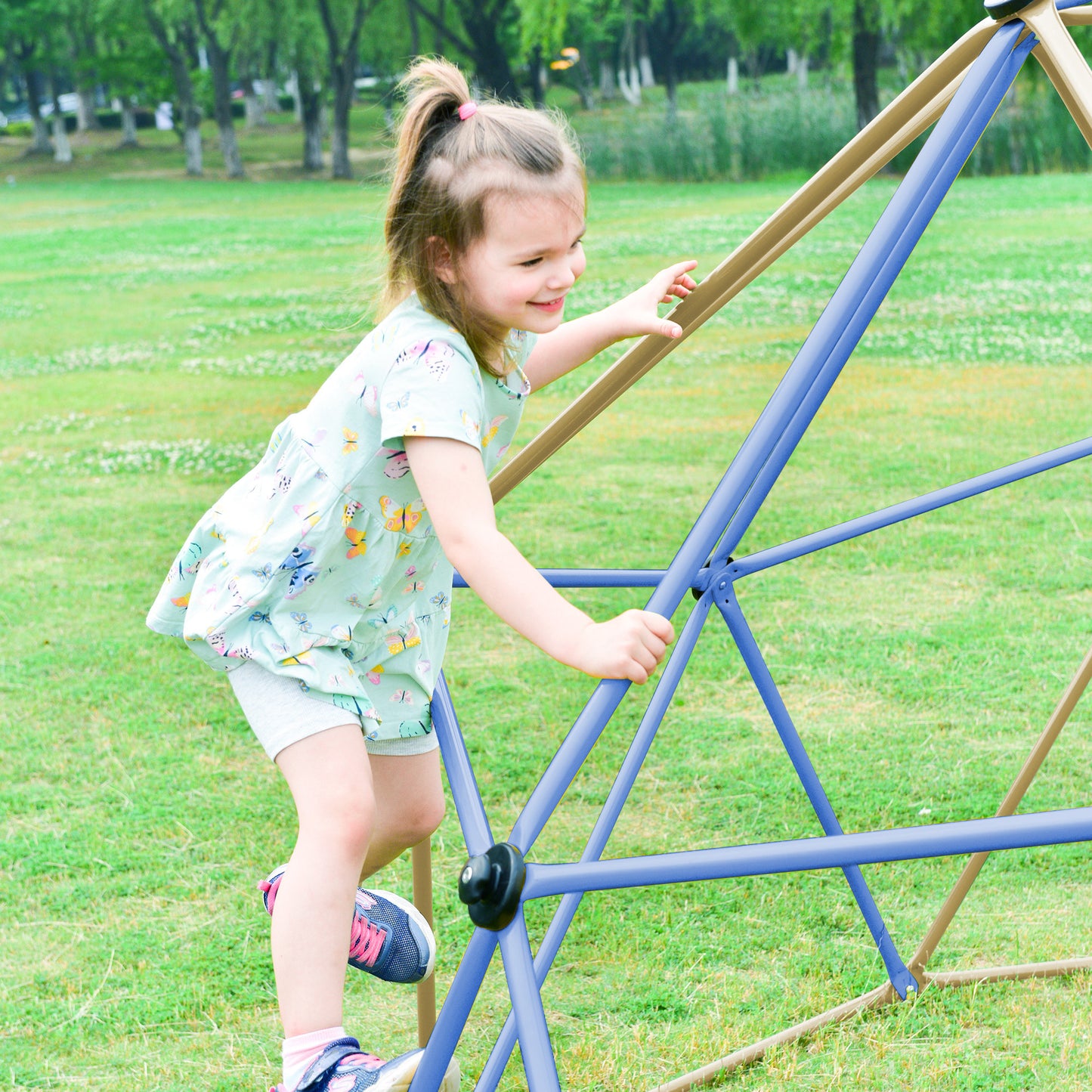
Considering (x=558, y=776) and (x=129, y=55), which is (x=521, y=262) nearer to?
(x=558, y=776)

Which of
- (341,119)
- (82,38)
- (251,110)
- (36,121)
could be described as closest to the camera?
(341,119)

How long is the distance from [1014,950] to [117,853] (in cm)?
186

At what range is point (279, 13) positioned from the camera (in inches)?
1287

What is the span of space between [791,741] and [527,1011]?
39.2 inches

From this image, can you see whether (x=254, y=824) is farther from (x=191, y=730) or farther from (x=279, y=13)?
(x=279, y=13)

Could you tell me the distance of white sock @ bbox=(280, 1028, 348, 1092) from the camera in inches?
65.6

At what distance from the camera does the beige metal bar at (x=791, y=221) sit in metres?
1.71

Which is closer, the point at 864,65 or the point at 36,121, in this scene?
the point at 864,65

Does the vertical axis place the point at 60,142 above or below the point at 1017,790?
above

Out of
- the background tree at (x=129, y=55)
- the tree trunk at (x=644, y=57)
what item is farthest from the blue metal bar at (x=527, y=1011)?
the tree trunk at (x=644, y=57)

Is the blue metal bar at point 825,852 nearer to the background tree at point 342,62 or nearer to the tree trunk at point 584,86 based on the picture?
the background tree at point 342,62

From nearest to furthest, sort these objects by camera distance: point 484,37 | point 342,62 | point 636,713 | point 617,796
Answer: point 617,796, point 636,713, point 484,37, point 342,62

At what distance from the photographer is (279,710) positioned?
5.79 feet

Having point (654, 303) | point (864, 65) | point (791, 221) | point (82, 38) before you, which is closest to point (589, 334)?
point (654, 303)
